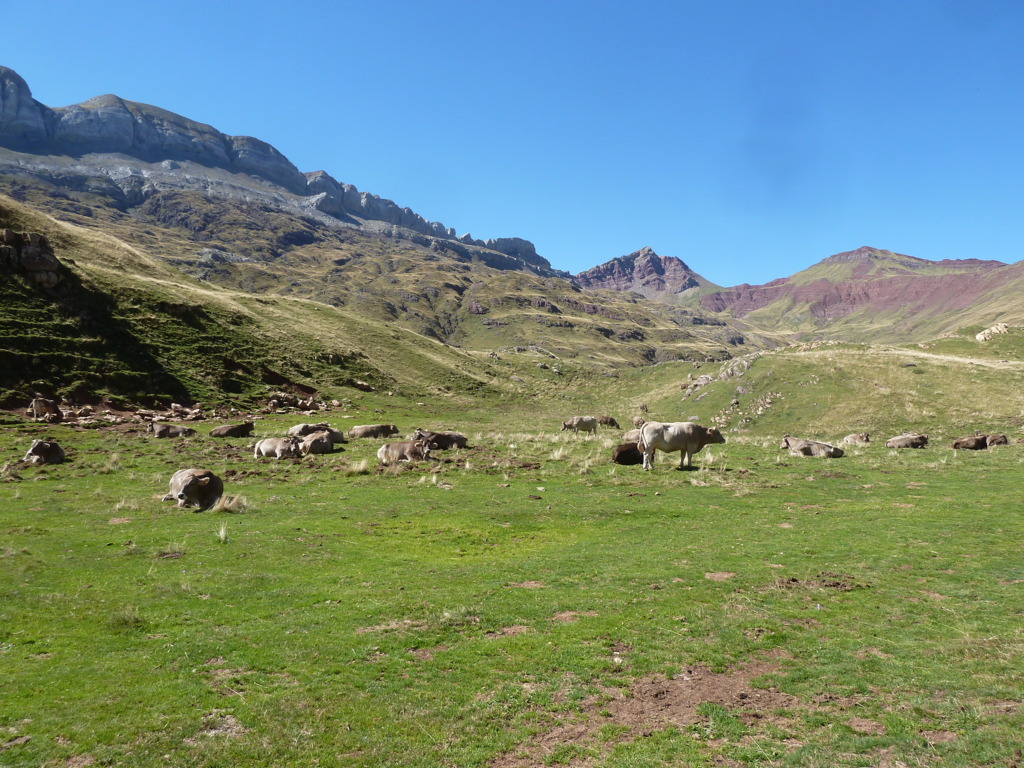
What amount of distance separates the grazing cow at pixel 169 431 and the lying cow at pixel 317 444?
9693mm

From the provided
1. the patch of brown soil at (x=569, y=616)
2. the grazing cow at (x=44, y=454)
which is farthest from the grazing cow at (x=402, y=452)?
the patch of brown soil at (x=569, y=616)

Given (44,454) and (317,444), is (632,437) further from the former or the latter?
(44,454)

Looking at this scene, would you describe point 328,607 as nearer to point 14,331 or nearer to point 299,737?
point 299,737

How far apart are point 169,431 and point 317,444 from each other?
11454mm

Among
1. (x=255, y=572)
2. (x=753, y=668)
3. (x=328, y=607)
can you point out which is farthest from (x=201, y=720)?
(x=753, y=668)

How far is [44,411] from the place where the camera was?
35.3 meters

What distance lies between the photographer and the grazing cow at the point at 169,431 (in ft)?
112

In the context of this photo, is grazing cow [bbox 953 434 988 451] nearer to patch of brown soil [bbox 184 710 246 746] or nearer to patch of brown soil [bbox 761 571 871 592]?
patch of brown soil [bbox 761 571 871 592]

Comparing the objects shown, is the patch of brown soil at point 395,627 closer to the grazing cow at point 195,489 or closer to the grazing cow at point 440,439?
the grazing cow at point 195,489

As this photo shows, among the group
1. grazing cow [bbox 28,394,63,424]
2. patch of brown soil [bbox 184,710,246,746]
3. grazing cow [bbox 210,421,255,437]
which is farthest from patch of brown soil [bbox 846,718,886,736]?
grazing cow [bbox 28,394,63,424]

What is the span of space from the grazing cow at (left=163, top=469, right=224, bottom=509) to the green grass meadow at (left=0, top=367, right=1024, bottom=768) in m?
0.67

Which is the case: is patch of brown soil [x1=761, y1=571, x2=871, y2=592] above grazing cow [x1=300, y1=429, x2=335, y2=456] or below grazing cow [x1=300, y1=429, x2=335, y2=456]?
below

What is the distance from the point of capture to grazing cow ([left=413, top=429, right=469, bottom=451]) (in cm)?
3469

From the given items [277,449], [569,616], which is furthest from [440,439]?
[569,616]
